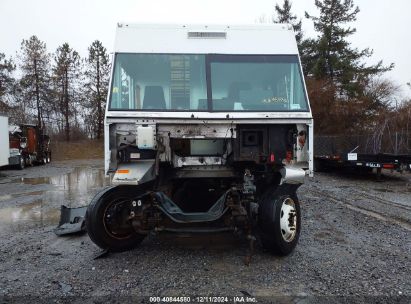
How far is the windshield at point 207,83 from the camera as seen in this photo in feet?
16.9

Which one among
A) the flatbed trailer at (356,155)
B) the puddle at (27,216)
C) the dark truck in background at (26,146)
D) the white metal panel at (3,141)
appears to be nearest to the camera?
the puddle at (27,216)

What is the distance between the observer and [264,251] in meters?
5.25

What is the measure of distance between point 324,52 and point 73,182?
70.5 feet

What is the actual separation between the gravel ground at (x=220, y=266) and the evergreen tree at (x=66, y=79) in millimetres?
34267

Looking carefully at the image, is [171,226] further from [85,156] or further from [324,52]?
[85,156]

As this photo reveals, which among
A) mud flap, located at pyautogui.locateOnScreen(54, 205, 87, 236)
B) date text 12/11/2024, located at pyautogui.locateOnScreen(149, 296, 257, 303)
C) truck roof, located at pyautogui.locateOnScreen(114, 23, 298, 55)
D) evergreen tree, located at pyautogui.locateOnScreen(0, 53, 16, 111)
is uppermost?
evergreen tree, located at pyautogui.locateOnScreen(0, 53, 16, 111)

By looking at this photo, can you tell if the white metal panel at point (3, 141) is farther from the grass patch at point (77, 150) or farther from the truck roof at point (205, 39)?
the grass patch at point (77, 150)

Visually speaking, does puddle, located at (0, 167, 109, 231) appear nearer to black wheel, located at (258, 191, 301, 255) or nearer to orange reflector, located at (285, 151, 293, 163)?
black wheel, located at (258, 191, 301, 255)

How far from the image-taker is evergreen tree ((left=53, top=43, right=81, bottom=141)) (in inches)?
1533

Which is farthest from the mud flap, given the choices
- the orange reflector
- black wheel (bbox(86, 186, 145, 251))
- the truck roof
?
the orange reflector

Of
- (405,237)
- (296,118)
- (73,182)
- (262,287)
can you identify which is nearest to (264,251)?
(262,287)

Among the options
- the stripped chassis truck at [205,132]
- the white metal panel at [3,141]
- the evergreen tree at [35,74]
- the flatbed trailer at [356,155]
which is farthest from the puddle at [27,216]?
the evergreen tree at [35,74]

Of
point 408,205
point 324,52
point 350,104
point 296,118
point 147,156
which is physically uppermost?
point 324,52

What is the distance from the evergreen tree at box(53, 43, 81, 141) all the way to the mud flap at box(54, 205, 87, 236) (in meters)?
34.7
